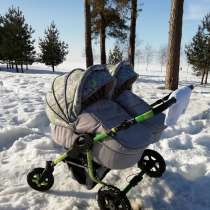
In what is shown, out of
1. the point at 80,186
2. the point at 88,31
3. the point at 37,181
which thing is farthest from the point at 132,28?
the point at 37,181

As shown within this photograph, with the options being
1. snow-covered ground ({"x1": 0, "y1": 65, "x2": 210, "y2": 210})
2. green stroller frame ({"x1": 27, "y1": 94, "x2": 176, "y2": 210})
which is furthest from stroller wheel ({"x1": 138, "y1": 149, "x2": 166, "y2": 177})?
green stroller frame ({"x1": 27, "y1": 94, "x2": 176, "y2": 210})

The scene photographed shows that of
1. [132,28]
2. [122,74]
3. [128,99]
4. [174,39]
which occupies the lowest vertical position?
[128,99]

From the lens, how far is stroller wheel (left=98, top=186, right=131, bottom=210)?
2.60 meters

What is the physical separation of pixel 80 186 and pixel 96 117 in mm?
1098

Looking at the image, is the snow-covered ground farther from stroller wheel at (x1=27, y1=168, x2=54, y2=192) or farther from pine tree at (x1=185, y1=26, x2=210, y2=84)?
pine tree at (x1=185, y1=26, x2=210, y2=84)

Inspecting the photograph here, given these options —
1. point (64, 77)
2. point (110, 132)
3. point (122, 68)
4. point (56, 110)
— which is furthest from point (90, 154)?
point (122, 68)

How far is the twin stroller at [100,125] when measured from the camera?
2.50 meters

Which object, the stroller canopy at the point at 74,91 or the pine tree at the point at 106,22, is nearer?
the stroller canopy at the point at 74,91

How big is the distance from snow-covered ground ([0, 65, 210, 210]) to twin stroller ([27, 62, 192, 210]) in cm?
25

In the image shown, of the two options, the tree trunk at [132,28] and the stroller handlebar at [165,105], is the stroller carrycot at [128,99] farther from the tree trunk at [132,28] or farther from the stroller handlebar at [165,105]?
the tree trunk at [132,28]

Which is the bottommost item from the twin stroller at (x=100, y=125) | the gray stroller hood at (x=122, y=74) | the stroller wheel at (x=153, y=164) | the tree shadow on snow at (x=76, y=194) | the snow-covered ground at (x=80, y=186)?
the tree shadow on snow at (x=76, y=194)

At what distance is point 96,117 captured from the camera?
266cm

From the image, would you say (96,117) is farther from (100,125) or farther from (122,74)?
(122,74)

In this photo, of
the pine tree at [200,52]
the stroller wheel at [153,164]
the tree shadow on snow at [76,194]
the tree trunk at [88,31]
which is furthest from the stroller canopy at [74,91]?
the pine tree at [200,52]
